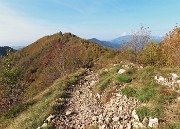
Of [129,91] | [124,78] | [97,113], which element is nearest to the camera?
[97,113]

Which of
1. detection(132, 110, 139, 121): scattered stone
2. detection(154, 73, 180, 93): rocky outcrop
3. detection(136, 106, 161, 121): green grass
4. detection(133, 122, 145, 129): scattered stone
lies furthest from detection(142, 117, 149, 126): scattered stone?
detection(154, 73, 180, 93): rocky outcrop

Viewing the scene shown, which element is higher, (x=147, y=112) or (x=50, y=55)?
(x=147, y=112)

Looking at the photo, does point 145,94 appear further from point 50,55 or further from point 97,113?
point 50,55

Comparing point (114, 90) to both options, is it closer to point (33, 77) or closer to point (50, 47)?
point (33, 77)

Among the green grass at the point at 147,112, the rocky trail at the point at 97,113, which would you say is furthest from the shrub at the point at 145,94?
the green grass at the point at 147,112

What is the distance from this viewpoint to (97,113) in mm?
16469

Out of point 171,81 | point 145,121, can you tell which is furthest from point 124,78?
point 145,121

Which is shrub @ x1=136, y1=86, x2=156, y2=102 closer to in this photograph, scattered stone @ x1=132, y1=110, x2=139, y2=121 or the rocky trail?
the rocky trail

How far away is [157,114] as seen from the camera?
45.2 ft

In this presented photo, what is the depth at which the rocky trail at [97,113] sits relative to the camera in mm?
14564

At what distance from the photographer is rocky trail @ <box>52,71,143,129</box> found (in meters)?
14.6

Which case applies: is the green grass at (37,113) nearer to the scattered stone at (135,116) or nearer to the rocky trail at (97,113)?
the rocky trail at (97,113)

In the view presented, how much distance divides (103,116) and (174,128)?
445 centimetres

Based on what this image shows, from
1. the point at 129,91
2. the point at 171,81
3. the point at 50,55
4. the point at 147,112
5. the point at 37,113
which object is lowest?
the point at 50,55
